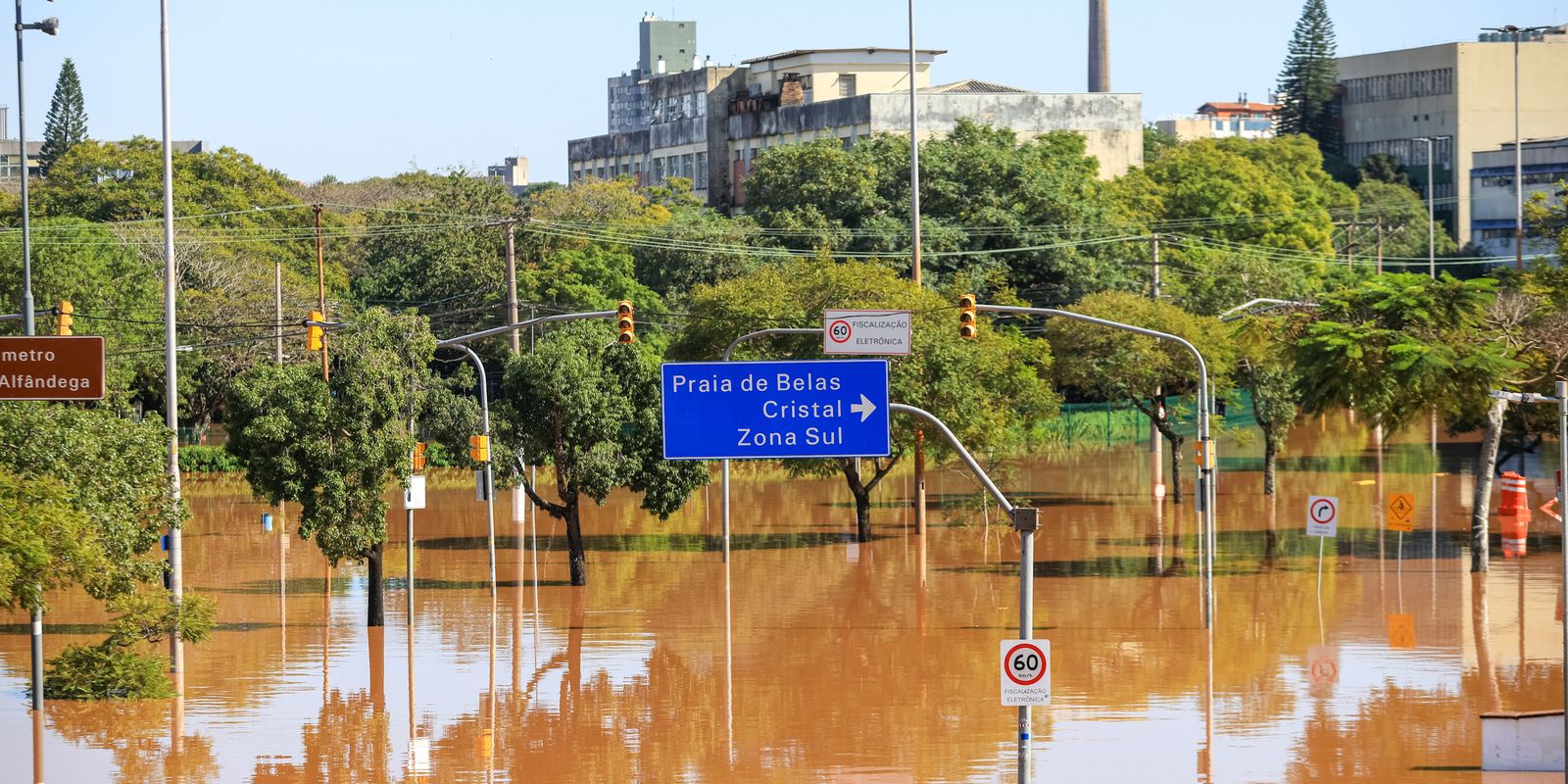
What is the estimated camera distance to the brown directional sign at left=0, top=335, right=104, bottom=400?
1697cm

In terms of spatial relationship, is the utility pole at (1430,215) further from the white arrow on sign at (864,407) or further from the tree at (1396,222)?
the white arrow on sign at (864,407)

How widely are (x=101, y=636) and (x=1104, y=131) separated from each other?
7197 centimetres

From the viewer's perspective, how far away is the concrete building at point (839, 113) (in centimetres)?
9252

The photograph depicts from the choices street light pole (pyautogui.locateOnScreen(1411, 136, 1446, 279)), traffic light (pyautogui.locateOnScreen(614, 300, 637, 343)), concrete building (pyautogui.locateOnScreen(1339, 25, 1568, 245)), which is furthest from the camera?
concrete building (pyautogui.locateOnScreen(1339, 25, 1568, 245))

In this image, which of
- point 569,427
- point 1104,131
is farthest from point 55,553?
point 1104,131

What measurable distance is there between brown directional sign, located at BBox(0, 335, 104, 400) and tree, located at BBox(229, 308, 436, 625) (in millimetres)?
17171

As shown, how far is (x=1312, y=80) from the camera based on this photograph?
13438 cm

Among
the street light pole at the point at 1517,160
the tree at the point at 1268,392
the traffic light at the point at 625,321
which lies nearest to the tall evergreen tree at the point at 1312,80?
the street light pole at the point at 1517,160

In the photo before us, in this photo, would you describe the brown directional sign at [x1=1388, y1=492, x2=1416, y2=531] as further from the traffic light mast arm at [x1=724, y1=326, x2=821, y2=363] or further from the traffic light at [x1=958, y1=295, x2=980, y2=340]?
the traffic light at [x1=958, y1=295, x2=980, y2=340]

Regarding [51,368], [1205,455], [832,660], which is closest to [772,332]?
[1205,455]

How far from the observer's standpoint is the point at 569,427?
41125mm

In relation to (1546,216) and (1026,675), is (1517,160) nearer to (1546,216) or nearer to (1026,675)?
(1546,216)

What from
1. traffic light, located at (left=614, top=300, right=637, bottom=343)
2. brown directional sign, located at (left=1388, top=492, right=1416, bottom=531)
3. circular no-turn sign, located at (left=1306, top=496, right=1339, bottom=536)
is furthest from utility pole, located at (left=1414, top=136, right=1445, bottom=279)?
traffic light, located at (left=614, top=300, right=637, bottom=343)

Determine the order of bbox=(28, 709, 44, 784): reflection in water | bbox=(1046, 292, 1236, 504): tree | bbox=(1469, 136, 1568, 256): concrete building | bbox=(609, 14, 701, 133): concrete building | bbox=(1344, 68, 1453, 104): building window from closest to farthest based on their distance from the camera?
1. bbox=(28, 709, 44, 784): reflection in water
2. bbox=(1046, 292, 1236, 504): tree
3. bbox=(1469, 136, 1568, 256): concrete building
4. bbox=(1344, 68, 1453, 104): building window
5. bbox=(609, 14, 701, 133): concrete building
